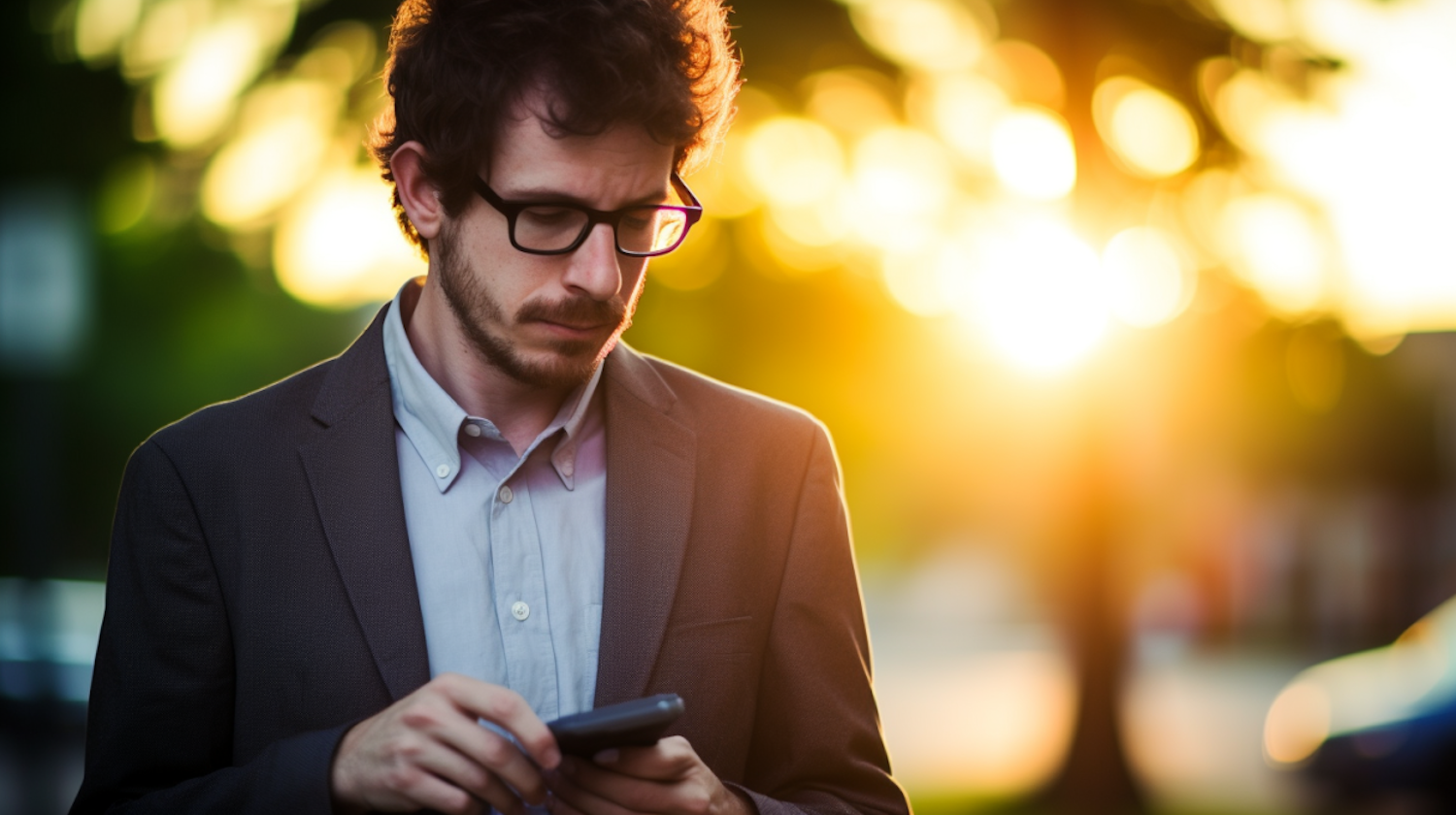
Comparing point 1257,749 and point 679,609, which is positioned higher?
point 679,609

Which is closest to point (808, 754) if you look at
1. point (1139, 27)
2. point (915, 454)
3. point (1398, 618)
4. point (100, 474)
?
point (1139, 27)

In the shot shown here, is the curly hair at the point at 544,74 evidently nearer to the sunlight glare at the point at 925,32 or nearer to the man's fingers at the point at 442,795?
the man's fingers at the point at 442,795

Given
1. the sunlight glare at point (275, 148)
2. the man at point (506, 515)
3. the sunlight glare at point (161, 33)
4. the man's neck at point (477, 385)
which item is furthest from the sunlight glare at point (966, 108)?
the man's neck at point (477, 385)

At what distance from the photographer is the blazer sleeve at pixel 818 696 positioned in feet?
7.47

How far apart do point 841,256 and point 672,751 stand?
6368 mm

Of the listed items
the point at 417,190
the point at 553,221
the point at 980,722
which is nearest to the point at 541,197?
the point at 553,221

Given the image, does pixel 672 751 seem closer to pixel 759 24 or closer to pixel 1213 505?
pixel 759 24

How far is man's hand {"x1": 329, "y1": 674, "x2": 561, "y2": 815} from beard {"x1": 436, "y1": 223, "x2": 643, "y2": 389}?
683 millimetres

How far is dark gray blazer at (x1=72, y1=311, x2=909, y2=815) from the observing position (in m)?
2.05

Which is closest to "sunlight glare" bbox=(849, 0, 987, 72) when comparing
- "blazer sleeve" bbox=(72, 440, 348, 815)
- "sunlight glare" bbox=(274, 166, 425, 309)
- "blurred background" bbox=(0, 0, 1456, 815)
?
"blurred background" bbox=(0, 0, 1456, 815)

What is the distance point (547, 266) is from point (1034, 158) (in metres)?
6.34

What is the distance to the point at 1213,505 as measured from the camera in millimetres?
29312

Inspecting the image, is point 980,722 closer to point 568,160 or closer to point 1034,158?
point 1034,158

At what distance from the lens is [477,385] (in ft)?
7.64
